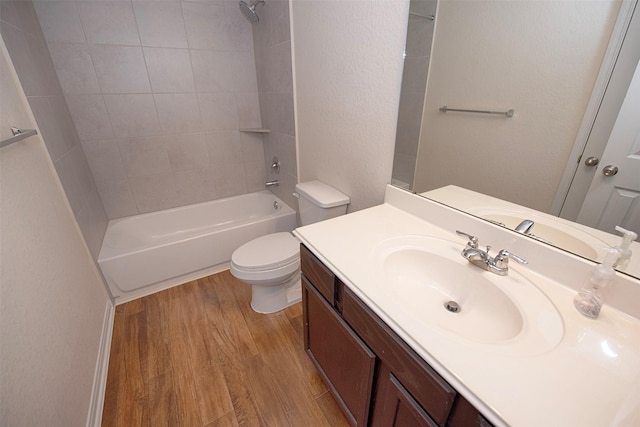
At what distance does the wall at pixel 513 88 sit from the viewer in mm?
697

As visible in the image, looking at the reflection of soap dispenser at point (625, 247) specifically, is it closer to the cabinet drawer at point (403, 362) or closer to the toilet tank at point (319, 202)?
the cabinet drawer at point (403, 362)

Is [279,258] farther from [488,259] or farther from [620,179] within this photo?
[620,179]

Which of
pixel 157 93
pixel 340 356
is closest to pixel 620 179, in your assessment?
pixel 340 356

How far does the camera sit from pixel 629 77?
2.08 feet

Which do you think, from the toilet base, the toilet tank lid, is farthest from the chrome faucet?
the toilet base

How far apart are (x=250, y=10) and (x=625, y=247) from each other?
2482 millimetres

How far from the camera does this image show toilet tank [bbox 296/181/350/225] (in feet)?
5.07

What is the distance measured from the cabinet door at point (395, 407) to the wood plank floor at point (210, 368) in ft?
1.58

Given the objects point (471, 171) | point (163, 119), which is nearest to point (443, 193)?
point (471, 171)

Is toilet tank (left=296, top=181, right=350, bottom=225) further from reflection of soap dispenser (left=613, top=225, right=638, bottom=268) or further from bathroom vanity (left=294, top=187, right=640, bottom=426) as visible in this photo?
reflection of soap dispenser (left=613, top=225, right=638, bottom=268)

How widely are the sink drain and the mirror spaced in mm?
319

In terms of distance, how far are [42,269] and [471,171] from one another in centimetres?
169

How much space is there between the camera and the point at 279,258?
1.60 m

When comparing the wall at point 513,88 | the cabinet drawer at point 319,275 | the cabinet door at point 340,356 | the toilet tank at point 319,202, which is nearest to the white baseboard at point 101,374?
the cabinet door at point 340,356
